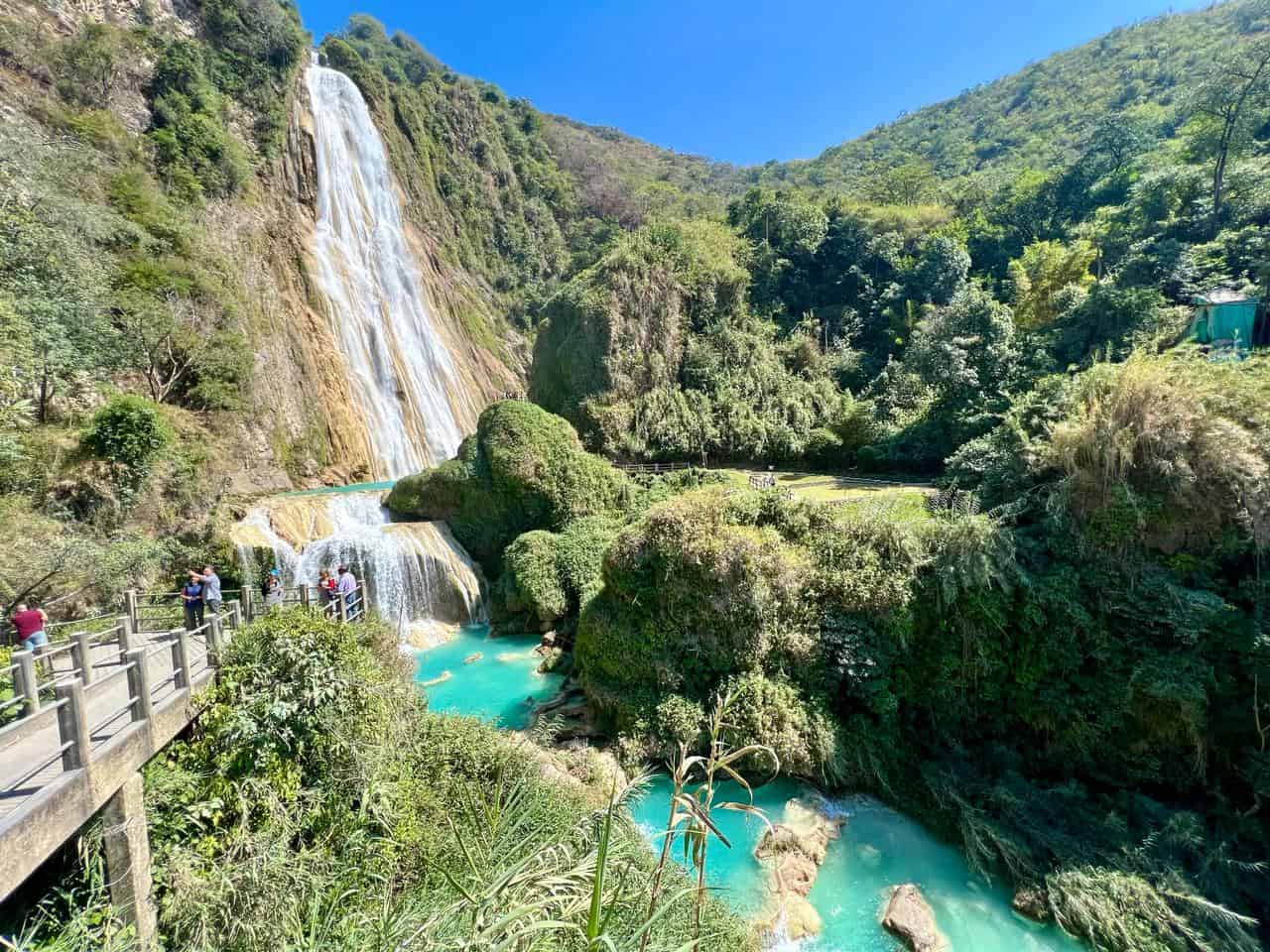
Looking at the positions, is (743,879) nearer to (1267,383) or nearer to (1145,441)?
(1145,441)

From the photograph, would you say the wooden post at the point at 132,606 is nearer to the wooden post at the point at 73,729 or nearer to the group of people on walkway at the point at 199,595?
the group of people on walkway at the point at 199,595

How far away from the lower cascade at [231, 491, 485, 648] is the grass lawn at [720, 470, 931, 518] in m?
10.3

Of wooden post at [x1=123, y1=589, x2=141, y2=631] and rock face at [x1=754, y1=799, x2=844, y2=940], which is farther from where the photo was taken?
wooden post at [x1=123, y1=589, x2=141, y2=631]

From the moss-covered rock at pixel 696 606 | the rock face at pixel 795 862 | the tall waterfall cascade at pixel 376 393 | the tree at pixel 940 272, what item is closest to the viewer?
the rock face at pixel 795 862

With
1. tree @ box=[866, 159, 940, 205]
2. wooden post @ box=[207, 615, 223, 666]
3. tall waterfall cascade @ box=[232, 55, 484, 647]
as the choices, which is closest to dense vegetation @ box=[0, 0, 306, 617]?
tall waterfall cascade @ box=[232, 55, 484, 647]

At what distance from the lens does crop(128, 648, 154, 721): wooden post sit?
559 cm

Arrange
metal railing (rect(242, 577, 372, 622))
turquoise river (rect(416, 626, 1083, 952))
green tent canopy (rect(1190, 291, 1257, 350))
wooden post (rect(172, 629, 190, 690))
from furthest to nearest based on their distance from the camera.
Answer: green tent canopy (rect(1190, 291, 1257, 350)), metal railing (rect(242, 577, 372, 622)), turquoise river (rect(416, 626, 1083, 952)), wooden post (rect(172, 629, 190, 690))

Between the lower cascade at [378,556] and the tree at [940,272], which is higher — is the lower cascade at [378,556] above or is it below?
below

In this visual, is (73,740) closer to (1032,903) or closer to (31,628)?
(31,628)

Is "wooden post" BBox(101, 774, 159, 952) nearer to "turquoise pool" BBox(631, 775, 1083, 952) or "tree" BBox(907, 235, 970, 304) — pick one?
"turquoise pool" BBox(631, 775, 1083, 952)

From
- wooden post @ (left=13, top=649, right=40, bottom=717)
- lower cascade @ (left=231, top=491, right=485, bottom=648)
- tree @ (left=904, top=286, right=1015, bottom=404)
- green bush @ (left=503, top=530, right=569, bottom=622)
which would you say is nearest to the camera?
wooden post @ (left=13, top=649, right=40, bottom=717)

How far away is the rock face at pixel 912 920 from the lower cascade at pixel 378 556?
44.6ft

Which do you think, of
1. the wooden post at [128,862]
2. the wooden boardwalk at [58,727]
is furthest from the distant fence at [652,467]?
the wooden post at [128,862]

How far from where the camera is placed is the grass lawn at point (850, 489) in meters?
13.1
